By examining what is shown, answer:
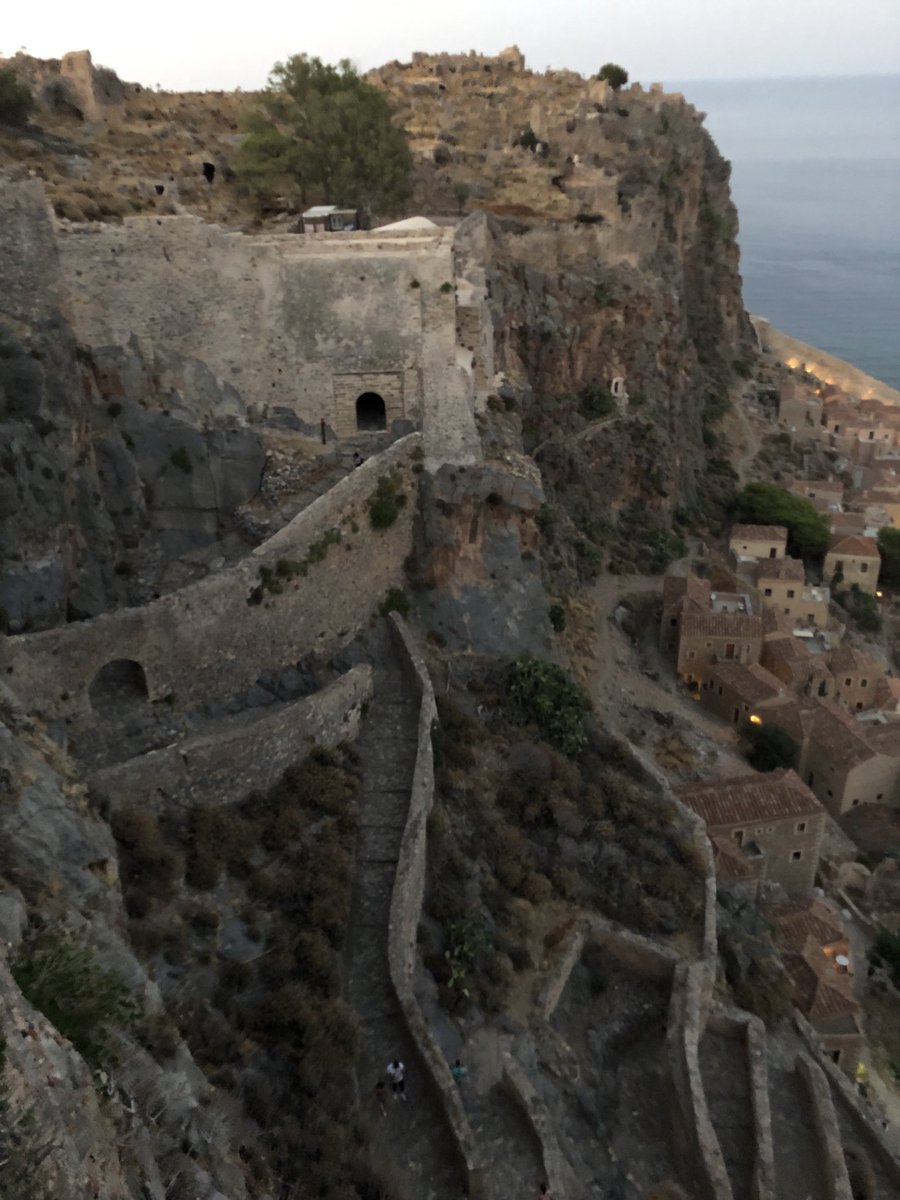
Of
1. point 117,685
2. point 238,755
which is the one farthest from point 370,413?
point 238,755

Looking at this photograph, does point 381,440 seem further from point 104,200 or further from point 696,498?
point 696,498

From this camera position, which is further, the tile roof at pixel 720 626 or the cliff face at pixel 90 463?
the tile roof at pixel 720 626

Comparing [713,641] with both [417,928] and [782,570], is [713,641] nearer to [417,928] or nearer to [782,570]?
[782,570]

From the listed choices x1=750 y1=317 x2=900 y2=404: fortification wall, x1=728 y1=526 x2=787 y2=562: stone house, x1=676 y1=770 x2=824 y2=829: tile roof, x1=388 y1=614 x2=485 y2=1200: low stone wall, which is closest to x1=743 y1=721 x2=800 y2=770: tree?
x1=676 y1=770 x2=824 y2=829: tile roof

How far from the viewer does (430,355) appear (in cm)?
2073

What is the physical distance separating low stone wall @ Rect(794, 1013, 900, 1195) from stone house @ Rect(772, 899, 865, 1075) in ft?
6.25

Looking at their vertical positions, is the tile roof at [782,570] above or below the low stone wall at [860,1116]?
above

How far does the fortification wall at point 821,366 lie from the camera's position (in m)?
71.4

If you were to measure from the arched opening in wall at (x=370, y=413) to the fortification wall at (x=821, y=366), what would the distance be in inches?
2237

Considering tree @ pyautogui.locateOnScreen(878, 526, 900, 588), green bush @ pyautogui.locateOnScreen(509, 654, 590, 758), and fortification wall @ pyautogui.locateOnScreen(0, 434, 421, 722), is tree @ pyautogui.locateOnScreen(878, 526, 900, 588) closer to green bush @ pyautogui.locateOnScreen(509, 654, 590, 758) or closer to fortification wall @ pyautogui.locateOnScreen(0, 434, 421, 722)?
green bush @ pyautogui.locateOnScreen(509, 654, 590, 758)

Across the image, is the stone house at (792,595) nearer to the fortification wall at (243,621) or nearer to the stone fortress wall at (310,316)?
the stone fortress wall at (310,316)

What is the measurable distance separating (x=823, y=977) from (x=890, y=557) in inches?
1001

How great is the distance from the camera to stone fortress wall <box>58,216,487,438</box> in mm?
19391

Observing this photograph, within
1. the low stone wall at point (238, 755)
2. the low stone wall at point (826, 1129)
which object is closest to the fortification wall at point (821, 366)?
the low stone wall at point (826, 1129)
